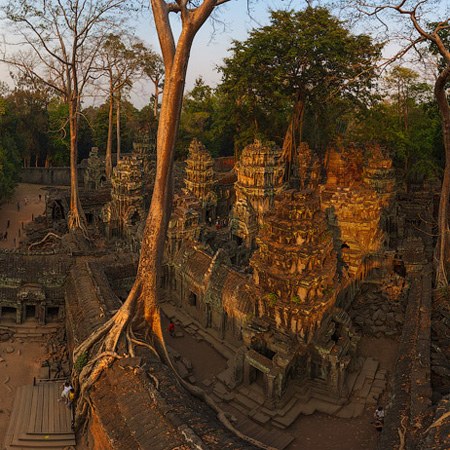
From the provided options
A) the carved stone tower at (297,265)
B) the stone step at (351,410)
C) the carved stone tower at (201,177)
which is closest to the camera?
the stone step at (351,410)

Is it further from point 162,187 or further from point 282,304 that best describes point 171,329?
point 162,187

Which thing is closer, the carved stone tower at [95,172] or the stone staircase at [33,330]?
the stone staircase at [33,330]

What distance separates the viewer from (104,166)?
45.5 meters

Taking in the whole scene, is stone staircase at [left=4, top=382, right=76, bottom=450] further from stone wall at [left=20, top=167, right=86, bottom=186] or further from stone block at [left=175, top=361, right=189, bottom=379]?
stone wall at [left=20, top=167, right=86, bottom=186]

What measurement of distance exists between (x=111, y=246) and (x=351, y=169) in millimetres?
18865

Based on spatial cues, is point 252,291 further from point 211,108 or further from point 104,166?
point 211,108

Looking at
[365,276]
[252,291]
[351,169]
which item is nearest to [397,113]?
[351,169]

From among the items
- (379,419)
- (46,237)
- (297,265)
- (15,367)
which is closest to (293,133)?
(46,237)

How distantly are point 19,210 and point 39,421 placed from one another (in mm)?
29324

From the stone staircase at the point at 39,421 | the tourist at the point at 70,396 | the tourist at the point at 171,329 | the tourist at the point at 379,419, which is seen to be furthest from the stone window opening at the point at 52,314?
the tourist at the point at 379,419

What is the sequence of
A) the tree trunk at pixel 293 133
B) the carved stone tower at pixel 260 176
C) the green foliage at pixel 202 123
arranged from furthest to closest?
the green foliage at pixel 202 123 < the tree trunk at pixel 293 133 < the carved stone tower at pixel 260 176

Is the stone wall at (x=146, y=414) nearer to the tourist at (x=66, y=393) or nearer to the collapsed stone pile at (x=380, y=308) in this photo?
the tourist at (x=66, y=393)

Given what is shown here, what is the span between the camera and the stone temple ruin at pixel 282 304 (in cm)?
1523

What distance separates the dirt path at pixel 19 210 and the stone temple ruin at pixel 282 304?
7.52 metres
